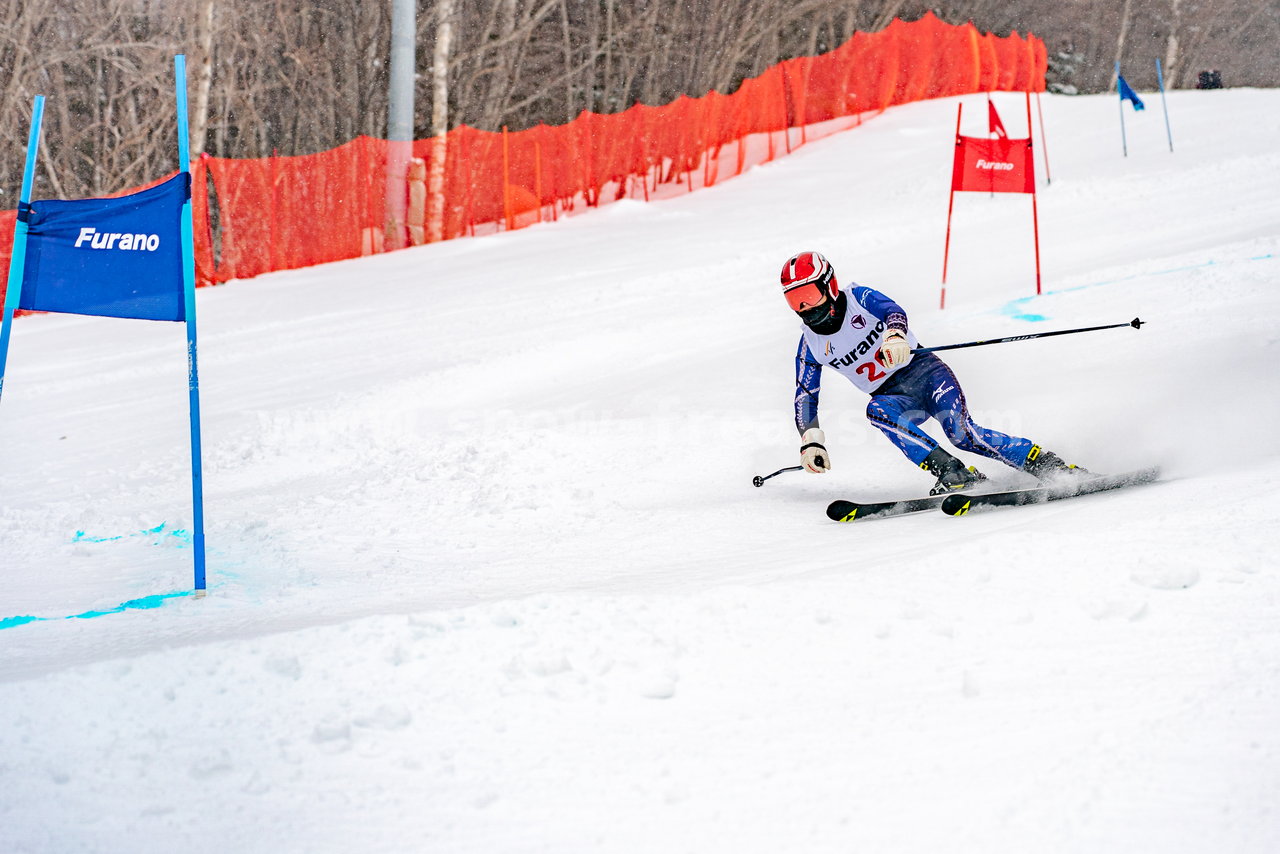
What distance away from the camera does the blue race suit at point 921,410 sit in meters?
5.54

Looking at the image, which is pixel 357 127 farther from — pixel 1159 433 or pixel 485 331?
pixel 1159 433

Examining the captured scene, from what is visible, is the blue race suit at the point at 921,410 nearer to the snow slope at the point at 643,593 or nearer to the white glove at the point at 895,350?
the white glove at the point at 895,350

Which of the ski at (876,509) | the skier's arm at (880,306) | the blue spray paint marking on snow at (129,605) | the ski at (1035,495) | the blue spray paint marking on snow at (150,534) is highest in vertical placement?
the skier's arm at (880,306)

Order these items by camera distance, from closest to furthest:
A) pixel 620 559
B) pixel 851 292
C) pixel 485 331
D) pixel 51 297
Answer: pixel 51 297 → pixel 620 559 → pixel 851 292 → pixel 485 331

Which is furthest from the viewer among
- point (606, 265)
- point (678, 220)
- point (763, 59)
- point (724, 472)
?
point (763, 59)

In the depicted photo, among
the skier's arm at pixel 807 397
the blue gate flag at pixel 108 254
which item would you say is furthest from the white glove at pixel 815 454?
the blue gate flag at pixel 108 254

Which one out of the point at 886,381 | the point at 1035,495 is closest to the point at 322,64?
the point at 886,381

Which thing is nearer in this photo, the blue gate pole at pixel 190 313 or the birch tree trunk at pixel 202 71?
the blue gate pole at pixel 190 313

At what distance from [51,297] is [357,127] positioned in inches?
831

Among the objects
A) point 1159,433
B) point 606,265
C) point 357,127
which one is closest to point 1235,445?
point 1159,433

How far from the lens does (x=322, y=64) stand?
2467 cm

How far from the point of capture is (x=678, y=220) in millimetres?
16547

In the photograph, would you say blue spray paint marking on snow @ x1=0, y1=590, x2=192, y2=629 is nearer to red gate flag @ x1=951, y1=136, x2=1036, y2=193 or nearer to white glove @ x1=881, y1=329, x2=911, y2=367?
white glove @ x1=881, y1=329, x2=911, y2=367

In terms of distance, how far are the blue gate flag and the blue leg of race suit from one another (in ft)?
11.3
